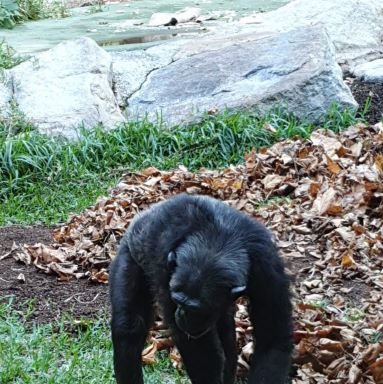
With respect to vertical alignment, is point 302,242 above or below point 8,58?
below

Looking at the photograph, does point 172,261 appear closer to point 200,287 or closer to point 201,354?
point 200,287

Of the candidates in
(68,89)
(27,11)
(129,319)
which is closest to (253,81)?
(68,89)

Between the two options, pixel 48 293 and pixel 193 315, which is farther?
pixel 48 293

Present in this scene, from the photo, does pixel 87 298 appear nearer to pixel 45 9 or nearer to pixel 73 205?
pixel 73 205

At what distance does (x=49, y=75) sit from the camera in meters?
9.93

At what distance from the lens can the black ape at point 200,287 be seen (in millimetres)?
3592

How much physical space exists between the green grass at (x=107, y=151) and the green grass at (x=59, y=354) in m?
2.48

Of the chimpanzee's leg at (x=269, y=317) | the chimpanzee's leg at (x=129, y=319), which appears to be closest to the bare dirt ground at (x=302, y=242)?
the chimpanzee's leg at (x=269, y=317)

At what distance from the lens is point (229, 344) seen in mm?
4293

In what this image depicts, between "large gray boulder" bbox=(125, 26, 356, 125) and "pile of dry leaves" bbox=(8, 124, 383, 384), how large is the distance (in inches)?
38.4

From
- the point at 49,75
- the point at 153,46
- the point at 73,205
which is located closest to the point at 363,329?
the point at 73,205

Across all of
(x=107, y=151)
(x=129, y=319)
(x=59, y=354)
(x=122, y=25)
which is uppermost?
(x=129, y=319)

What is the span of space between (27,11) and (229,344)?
40.6 feet

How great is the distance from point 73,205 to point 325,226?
2351 mm
